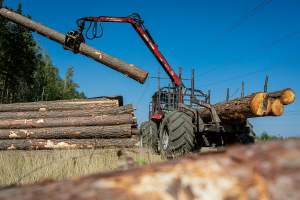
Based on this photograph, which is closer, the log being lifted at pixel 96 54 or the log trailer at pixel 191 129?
the log trailer at pixel 191 129

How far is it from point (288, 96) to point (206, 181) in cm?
440

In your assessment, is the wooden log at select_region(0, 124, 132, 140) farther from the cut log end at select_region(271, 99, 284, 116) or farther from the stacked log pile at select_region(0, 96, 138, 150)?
the cut log end at select_region(271, 99, 284, 116)

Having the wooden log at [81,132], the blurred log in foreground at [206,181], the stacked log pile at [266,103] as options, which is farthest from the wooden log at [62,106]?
the blurred log in foreground at [206,181]

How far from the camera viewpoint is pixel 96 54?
7.99 m

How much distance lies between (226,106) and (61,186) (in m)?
4.63

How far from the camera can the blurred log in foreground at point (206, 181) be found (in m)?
0.57

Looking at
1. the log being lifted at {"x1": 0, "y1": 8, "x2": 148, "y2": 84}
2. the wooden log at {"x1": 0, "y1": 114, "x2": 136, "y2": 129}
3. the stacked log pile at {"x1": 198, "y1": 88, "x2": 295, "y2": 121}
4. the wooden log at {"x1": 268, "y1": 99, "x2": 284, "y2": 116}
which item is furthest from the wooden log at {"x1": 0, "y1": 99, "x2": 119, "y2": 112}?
the wooden log at {"x1": 268, "y1": 99, "x2": 284, "y2": 116}

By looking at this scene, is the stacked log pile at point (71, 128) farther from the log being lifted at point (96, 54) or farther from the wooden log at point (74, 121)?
the log being lifted at point (96, 54)

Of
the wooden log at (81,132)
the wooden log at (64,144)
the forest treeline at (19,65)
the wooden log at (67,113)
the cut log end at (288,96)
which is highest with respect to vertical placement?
the forest treeline at (19,65)

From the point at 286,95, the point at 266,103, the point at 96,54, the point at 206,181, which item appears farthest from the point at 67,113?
the point at 206,181

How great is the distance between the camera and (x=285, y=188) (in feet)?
1.82

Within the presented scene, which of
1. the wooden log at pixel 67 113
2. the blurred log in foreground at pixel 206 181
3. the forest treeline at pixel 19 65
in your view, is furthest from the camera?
the forest treeline at pixel 19 65

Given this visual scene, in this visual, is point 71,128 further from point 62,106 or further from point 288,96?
point 288,96

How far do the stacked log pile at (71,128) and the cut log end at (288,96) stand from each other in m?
4.63
